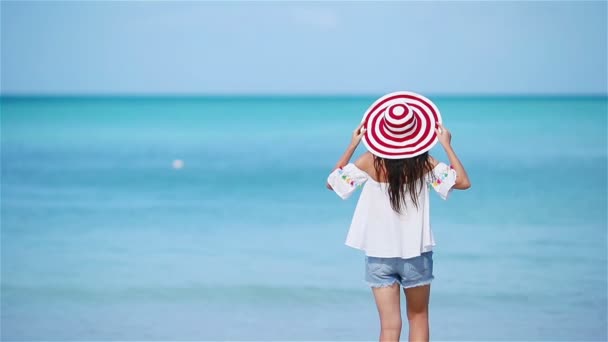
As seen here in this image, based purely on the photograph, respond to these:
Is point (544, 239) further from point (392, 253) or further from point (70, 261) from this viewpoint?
point (392, 253)

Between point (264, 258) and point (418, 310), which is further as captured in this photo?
point (264, 258)

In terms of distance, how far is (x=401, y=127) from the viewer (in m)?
4.21

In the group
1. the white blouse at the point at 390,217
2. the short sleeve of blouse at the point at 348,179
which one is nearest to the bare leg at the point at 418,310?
the white blouse at the point at 390,217

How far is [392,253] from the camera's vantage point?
4.30 m

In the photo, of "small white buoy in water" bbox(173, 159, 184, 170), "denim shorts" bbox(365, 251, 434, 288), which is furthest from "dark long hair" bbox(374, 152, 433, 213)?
"small white buoy in water" bbox(173, 159, 184, 170)

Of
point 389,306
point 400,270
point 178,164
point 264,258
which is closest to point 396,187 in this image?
point 400,270

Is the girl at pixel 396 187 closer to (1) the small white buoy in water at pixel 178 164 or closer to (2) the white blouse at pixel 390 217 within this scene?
(2) the white blouse at pixel 390 217

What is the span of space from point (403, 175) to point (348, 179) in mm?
251

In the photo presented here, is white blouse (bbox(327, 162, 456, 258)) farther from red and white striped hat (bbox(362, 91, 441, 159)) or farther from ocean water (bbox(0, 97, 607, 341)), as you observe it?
ocean water (bbox(0, 97, 607, 341))

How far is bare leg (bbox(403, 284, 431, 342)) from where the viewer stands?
442 centimetres

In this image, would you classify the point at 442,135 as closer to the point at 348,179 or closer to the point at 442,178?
the point at 442,178

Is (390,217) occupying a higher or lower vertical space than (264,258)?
lower

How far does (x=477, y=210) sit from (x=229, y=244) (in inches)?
126

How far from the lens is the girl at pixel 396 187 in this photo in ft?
13.9
